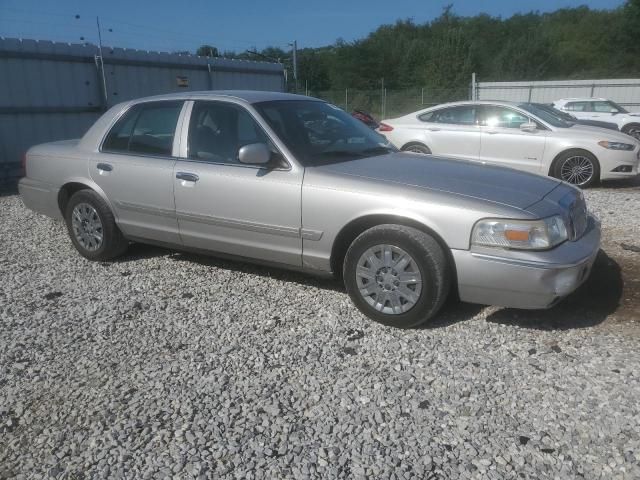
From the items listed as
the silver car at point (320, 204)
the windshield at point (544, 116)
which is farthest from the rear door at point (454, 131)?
the silver car at point (320, 204)

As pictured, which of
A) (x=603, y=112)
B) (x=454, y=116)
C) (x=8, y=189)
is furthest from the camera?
(x=603, y=112)

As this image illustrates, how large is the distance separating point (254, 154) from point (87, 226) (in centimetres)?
228

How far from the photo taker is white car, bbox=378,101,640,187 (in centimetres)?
862

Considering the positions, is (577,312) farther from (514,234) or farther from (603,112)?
(603,112)

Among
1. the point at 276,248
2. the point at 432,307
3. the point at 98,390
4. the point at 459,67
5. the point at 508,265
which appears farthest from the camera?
the point at 459,67

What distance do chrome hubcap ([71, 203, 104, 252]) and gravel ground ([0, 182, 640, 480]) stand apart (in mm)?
613

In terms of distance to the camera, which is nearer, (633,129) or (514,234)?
(514,234)

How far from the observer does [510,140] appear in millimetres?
8914

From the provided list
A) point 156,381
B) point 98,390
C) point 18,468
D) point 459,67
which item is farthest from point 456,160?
point 459,67

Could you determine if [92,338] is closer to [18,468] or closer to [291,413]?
[18,468]

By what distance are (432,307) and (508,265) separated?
22.1 inches

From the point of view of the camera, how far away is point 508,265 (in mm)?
3299

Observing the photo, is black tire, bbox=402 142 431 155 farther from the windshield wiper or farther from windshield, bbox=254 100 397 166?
the windshield wiper

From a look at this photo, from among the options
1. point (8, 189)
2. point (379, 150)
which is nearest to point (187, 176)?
point (379, 150)
